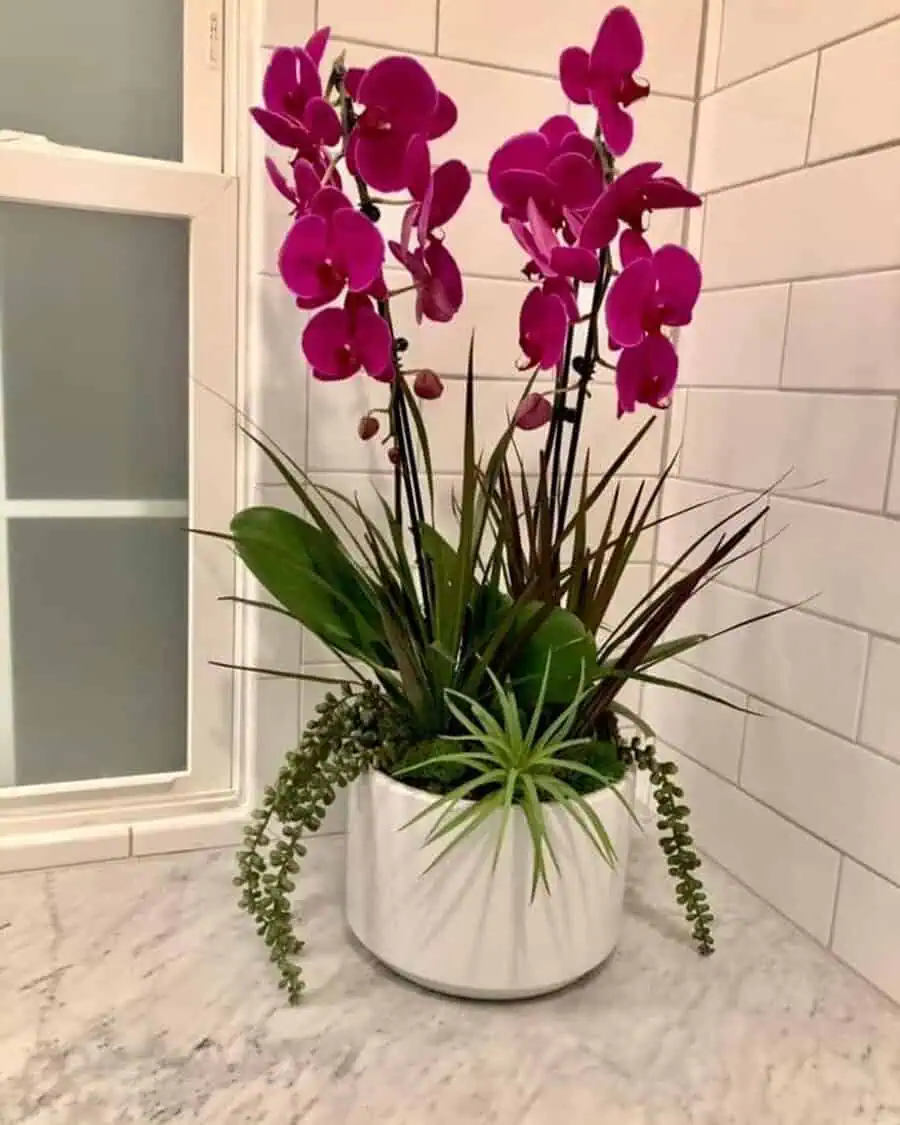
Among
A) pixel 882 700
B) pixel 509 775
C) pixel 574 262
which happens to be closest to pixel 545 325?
pixel 574 262

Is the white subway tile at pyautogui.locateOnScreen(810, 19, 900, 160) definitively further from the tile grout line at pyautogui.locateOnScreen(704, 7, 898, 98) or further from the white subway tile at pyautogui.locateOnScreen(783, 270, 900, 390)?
the white subway tile at pyautogui.locateOnScreen(783, 270, 900, 390)

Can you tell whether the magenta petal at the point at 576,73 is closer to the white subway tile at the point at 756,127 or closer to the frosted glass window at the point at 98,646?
the white subway tile at the point at 756,127

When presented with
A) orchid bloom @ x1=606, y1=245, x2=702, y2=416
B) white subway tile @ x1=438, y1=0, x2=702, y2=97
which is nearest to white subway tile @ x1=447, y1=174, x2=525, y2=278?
white subway tile @ x1=438, y1=0, x2=702, y2=97

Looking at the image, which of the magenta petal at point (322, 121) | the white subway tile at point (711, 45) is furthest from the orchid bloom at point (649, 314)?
the white subway tile at point (711, 45)

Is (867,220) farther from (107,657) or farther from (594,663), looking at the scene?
(107,657)

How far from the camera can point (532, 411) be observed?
0.72 metres

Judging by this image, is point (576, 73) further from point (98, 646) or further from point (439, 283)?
point (98, 646)

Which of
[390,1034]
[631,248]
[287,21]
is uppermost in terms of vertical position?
[287,21]

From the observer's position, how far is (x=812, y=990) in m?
0.82

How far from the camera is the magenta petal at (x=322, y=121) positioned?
0.65 metres

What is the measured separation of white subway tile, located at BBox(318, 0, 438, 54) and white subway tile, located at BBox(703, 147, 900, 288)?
1.03 feet

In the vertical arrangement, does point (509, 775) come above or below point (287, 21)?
below

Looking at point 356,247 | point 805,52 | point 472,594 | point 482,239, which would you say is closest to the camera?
point 356,247

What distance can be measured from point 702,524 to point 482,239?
0.35 m
